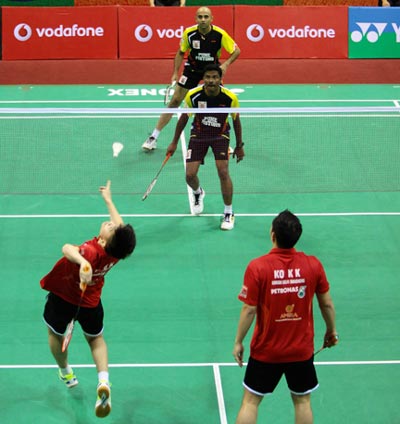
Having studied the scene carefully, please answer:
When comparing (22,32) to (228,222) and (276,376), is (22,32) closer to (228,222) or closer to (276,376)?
(228,222)

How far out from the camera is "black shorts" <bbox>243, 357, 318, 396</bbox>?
6.70 meters

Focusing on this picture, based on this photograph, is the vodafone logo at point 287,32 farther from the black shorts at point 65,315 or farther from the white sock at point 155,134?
the black shorts at point 65,315

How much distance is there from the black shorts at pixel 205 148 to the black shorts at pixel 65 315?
4060mm

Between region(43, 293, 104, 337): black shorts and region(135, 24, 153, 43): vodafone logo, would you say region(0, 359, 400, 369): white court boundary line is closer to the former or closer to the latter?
region(43, 293, 104, 337): black shorts

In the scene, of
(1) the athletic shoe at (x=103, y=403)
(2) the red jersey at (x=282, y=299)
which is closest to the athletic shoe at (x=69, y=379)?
(1) the athletic shoe at (x=103, y=403)

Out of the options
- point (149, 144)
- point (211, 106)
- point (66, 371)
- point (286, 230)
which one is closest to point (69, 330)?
point (66, 371)

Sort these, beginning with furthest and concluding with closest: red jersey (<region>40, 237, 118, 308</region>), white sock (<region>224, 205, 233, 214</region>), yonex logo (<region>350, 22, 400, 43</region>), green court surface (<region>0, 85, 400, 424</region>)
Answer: yonex logo (<region>350, 22, 400, 43</region>) < white sock (<region>224, 205, 233, 214</region>) < green court surface (<region>0, 85, 400, 424</region>) < red jersey (<region>40, 237, 118, 308</region>)

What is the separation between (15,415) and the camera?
788cm

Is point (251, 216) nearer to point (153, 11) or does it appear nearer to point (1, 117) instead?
point (1, 117)

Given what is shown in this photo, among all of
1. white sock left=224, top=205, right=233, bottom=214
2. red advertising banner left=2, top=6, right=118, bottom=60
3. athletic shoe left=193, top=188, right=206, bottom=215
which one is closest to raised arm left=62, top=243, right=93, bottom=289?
white sock left=224, top=205, right=233, bottom=214


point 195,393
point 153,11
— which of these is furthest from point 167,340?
point 153,11

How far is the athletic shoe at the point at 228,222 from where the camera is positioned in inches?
457

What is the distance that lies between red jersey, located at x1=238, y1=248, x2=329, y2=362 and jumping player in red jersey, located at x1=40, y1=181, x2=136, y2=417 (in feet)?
3.82

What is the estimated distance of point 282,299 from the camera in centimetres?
655
